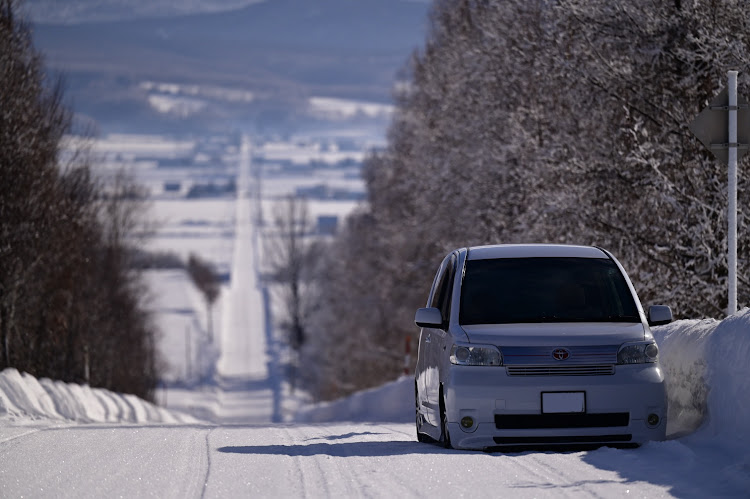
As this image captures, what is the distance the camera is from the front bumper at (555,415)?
9820 mm

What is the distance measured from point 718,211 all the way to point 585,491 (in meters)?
11.8

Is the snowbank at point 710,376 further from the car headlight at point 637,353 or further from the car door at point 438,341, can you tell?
the car door at point 438,341

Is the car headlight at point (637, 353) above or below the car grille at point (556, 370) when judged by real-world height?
above

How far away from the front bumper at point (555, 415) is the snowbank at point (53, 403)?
273 inches

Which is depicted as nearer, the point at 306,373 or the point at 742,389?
the point at 742,389

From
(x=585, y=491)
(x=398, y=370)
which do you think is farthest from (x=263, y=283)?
(x=585, y=491)

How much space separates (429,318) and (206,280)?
561 ft

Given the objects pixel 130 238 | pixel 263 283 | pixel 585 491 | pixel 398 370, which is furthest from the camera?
pixel 263 283

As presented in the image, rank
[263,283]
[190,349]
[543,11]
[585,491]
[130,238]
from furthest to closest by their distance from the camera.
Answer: [263,283]
[190,349]
[130,238]
[543,11]
[585,491]

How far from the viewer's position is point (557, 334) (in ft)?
32.8

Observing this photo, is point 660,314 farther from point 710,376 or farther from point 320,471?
point 320,471

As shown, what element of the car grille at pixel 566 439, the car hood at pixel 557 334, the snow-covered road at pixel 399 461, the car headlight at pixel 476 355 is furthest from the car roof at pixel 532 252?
the car grille at pixel 566 439

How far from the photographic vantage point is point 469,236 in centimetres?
3356

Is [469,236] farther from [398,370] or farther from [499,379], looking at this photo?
[499,379]
